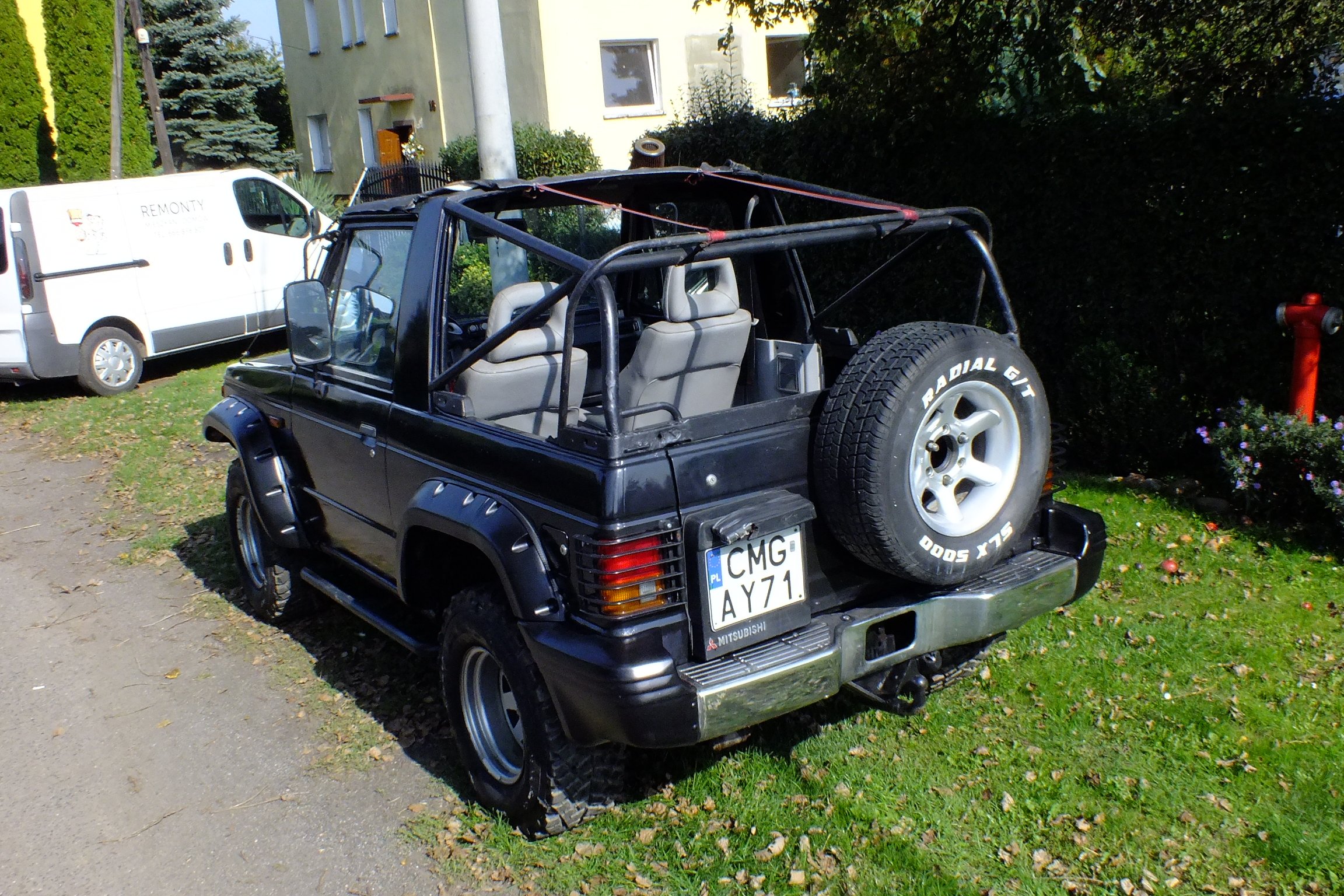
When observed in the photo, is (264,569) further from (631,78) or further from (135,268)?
(631,78)

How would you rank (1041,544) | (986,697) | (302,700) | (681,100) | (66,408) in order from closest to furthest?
(1041,544), (986,697), (302,700), (66,408), (681,100)

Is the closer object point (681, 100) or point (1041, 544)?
point (1041, 544)

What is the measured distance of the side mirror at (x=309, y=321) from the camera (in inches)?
176

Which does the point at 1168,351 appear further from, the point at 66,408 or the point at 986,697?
the point at 66,408

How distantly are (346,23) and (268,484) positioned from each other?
77.6 ft

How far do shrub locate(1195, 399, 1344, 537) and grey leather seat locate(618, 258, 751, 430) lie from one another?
310 centimetres

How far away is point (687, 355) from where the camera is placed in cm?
401

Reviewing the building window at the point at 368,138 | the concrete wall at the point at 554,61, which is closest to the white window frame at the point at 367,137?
the building window at the point at 368,138

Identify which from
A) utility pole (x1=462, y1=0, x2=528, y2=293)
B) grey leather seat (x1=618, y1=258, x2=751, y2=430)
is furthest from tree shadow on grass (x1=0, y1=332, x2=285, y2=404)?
grey leather seat (x1=618, y1=258, x2=751, y2=430)

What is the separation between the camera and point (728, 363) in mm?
4219

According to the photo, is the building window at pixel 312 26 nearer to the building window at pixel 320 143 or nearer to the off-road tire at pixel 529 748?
the building window at pixel 320 143

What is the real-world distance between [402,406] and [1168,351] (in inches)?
177

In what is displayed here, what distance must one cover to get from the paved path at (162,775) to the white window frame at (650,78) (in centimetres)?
1585

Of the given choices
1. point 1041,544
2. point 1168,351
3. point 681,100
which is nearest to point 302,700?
point 1041,544
